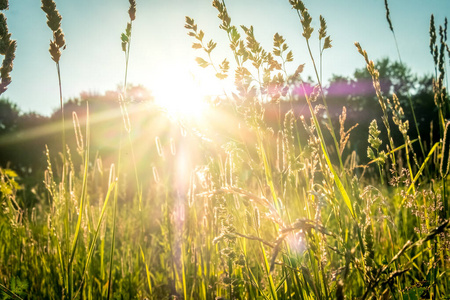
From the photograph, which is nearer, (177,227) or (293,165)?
(293,165)

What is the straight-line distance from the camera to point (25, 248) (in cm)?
223

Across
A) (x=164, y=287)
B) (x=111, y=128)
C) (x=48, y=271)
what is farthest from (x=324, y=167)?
(x=111, y=128)

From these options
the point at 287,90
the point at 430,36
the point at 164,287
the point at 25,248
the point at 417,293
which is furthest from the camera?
the point at 25,248

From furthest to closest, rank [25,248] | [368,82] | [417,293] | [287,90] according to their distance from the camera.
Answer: [368,82] → [25,248] → [287,90] → [417,293]

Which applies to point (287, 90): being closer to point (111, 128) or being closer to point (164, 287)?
point (164, 287)

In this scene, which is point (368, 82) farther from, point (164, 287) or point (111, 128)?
point (164, 287)

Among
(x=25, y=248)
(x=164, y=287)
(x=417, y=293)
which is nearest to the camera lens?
(x=417, y=293)

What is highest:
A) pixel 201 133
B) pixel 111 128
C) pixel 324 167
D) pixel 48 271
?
pixel 111 128

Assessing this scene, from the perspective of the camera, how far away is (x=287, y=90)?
3.83 feet

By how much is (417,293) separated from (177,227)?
1.16 metres

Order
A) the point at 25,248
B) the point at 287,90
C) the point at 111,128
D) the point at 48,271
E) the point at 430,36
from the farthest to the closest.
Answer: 1. the point at 111,128
2. the point at 25,248
3. the point at 48,271
4. the point at 430,36
5. the point at 287,90

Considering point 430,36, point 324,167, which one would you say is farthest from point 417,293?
point 430,36

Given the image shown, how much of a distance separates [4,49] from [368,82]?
42.0m

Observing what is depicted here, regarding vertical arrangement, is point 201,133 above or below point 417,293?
above
